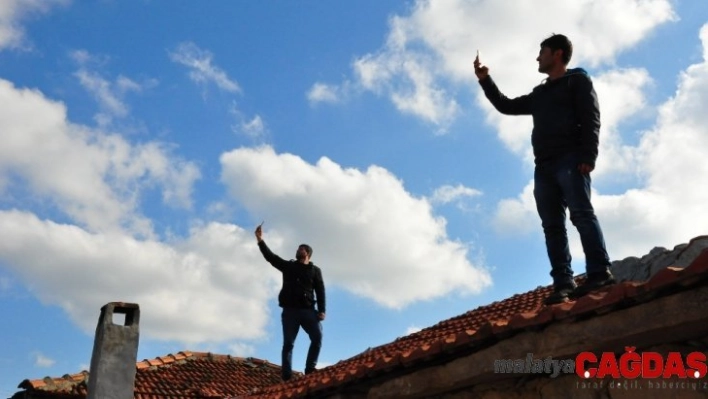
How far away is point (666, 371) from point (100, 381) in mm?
5932

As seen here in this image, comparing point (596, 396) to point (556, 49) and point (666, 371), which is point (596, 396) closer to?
point (666, 371)

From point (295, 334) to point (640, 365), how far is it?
17.4 ft

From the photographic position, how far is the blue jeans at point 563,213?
4512mm

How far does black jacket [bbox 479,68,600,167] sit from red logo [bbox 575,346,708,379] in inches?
58.5

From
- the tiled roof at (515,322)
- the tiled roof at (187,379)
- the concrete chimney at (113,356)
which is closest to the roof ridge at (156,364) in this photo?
the tiled roof at (187,379)

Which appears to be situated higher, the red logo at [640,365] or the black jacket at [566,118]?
the black jacket at [566,118]

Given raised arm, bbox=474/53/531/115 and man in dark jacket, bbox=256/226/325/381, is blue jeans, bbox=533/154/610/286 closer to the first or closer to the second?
raised arm, bbox=474/53/531/115

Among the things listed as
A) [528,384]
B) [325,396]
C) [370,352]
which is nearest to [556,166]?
[528,384]

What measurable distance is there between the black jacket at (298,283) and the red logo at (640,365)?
4897 millimetres

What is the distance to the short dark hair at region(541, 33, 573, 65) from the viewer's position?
4953 mm

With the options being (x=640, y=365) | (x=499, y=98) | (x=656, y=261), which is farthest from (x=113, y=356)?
(x=640, y=365)

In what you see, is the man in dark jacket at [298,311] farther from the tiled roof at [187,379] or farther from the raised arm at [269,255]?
the tiled roof at [187,379]

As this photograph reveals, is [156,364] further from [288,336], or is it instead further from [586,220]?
[586,220]

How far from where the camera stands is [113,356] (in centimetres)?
752
